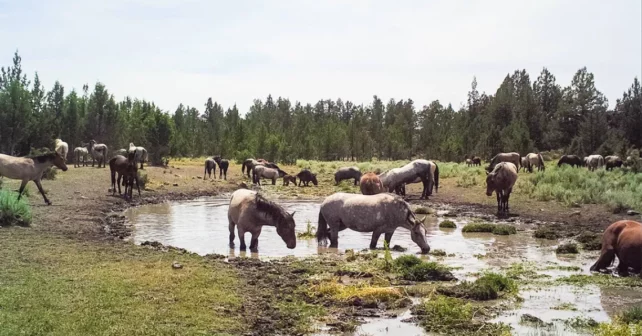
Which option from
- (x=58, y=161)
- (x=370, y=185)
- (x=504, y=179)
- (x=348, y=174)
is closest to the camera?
(x=58, y=161)

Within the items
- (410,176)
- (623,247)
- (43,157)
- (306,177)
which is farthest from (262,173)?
(623,247)

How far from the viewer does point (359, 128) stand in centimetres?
10100

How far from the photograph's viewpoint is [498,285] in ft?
37.6

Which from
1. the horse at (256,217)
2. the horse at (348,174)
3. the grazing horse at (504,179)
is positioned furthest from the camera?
the horse at (348,174)

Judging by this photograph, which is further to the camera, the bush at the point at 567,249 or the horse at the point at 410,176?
the horse at the point at 410,176

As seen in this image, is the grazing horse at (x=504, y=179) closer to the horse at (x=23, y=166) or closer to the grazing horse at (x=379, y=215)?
the grazing horse at (x=379, y=215)

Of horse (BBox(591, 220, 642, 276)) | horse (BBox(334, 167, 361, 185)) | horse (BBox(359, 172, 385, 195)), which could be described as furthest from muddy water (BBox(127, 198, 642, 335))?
horse (BBox(334, 167, 361, 185))

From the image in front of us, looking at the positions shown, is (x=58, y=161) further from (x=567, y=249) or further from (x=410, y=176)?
(x=410, y=176)

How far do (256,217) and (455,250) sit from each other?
19.4ft

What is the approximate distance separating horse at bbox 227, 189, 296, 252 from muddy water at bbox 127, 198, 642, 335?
1.66 ft

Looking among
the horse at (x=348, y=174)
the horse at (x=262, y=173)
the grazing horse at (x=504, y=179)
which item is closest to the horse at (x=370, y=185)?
the grazing horse at (x=504, y=179)

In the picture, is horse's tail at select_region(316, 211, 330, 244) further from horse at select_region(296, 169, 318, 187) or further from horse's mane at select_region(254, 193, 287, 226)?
horse at select_region(296, 169, 318, 187)

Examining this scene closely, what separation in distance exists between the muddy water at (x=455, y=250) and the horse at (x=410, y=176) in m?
6.31

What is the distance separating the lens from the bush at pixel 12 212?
53.9ft
